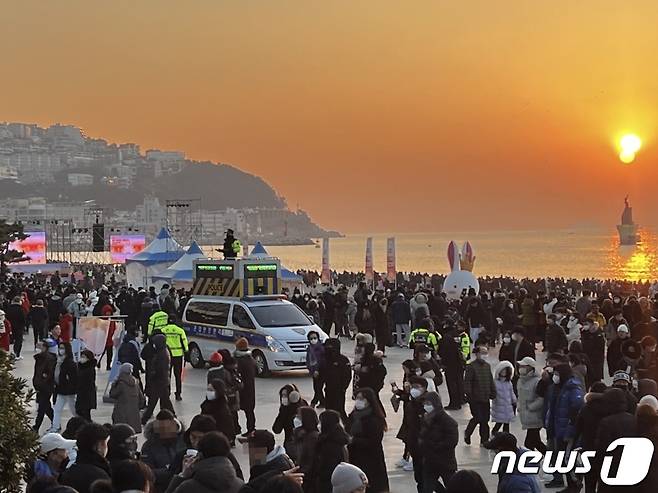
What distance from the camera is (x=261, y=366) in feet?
60.8

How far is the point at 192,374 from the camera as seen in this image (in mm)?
19547

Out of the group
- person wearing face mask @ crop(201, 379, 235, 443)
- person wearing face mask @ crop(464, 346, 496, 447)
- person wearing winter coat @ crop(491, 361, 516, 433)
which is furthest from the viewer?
person wearing face mask @ crop(464, 346, 496, 447)

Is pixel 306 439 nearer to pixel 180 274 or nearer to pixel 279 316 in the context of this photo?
pixel 279 316

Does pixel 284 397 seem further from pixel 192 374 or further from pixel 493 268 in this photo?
pixel 493 268

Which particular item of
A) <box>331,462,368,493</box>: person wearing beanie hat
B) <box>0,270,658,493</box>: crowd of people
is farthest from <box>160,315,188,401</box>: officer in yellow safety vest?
<box>331,462,368,493</box>: person wearing beanie hat

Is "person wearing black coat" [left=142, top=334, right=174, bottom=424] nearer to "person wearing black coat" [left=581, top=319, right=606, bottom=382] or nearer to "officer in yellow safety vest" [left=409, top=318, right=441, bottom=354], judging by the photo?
"officer in yellow safety vest" [left=409, top=318, right=441, bottom=354]

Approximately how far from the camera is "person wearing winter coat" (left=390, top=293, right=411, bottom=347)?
23844mm

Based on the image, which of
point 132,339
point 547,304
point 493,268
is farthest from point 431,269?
point 132,339

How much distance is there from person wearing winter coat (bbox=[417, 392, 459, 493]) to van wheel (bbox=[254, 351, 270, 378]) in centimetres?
1005

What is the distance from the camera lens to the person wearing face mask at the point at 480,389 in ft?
38.1

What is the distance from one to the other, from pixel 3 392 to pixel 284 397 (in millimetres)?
3816

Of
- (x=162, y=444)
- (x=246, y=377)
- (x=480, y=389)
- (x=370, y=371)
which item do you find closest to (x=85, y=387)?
(x=246, y=377)

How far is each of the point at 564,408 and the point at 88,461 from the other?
17.0 feet

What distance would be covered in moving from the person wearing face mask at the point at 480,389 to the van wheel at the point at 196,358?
9.30 m
